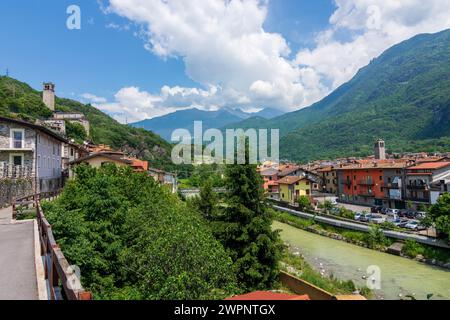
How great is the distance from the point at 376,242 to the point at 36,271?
31743 millimetres

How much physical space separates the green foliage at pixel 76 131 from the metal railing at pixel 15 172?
165 feet

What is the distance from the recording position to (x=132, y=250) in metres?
15.2

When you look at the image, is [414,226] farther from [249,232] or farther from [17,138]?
[17,138]

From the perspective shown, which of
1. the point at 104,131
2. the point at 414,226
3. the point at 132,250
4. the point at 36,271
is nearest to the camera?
the point at 36,271

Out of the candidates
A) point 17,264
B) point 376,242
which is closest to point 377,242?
point 376,242

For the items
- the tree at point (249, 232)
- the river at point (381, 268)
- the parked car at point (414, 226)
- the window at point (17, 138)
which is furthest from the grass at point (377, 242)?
the window at point (17, 138)

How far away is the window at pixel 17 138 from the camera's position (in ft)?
78.1

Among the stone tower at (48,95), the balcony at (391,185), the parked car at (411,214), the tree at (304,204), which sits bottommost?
the parked car at (411,214)

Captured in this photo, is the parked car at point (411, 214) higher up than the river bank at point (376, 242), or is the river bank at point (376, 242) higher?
the parked car at point (411, 214)

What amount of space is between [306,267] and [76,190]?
17.9m

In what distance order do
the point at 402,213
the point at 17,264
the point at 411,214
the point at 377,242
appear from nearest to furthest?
the point at 17,264
the point at 377,242
the point at 411,214
the point at 402,213

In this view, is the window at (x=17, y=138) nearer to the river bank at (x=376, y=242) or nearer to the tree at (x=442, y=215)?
the river bank at (x=376, y=242)

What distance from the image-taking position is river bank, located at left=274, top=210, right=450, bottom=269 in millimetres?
26562

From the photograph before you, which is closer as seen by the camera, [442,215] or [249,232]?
[249,232]
